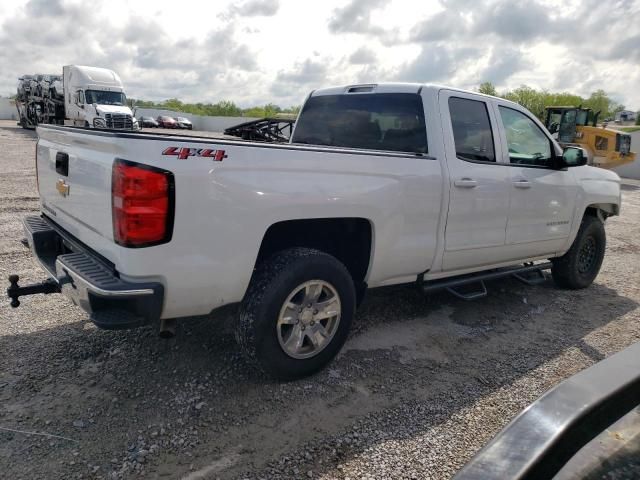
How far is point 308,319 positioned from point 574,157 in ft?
10.8

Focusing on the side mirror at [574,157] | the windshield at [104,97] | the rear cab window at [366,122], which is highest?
the windshield at [104,97]

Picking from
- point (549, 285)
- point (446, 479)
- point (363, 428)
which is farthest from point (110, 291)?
point (549, 285)

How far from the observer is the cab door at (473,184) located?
4008 millimetres

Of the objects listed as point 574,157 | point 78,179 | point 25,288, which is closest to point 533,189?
point 574,157

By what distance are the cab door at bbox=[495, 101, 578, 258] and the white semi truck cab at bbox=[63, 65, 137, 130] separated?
2179cm

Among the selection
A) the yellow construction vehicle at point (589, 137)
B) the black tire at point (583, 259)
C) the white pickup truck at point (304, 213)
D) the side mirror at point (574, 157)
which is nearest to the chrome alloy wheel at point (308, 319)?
the white pickup truck at point (304, 213)

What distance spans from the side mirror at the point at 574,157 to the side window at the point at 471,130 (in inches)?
39.3

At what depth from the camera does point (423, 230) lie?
3795 mm

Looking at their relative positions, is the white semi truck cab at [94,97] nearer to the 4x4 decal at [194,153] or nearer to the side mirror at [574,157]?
the side mirror at [574,157]

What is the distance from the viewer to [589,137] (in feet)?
62.6

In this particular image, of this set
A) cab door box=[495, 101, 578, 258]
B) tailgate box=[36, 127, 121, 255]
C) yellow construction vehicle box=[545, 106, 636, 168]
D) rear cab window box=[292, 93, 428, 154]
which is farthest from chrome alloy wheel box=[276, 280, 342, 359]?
yellow construction vehicle box=[545, 106, 636, 168]

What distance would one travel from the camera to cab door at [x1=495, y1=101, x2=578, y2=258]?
4.57 m

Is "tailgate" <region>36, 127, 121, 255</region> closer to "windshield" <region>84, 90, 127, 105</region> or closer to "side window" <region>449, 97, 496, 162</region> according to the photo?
"side window" <region>449, 97, 496, 162</region>

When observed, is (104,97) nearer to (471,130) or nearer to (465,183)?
(471,130)
